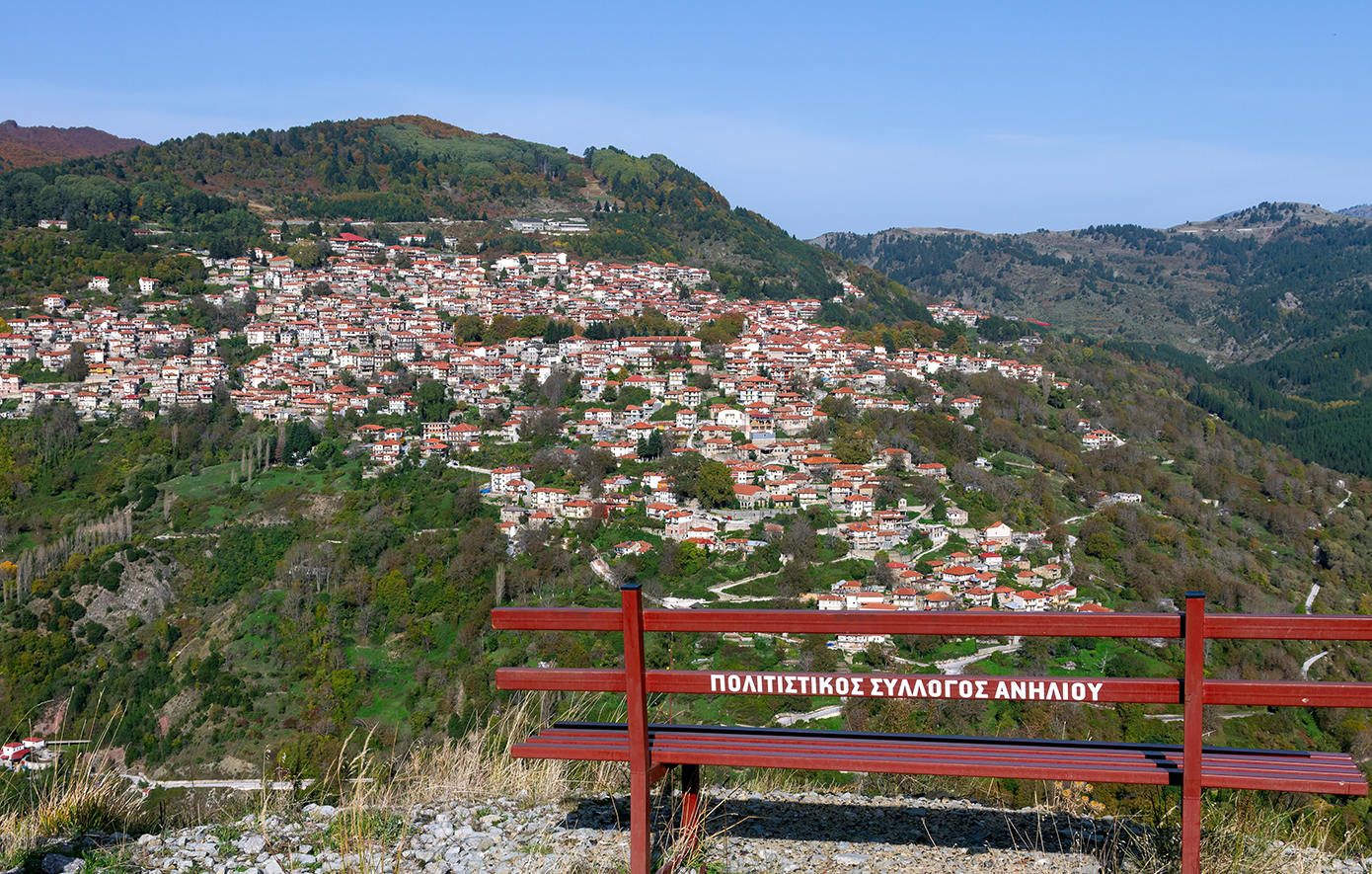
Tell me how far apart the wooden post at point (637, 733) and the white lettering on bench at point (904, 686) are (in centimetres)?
19

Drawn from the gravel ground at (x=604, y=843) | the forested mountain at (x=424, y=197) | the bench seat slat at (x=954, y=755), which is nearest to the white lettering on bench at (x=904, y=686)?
the bench seat slat at (x=954, y=755)

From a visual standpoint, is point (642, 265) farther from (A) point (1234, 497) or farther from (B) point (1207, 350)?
(B) point (1207, 350)

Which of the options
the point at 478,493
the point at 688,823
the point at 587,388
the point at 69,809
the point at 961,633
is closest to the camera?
the point at 961,633

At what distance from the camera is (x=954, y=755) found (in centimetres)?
218

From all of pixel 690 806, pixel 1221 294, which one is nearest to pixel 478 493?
pixel 690 806

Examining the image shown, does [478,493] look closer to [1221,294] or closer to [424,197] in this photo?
[424,197]

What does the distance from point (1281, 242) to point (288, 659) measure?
173 m

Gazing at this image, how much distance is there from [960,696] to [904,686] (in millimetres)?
125

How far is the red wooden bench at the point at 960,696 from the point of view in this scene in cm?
196

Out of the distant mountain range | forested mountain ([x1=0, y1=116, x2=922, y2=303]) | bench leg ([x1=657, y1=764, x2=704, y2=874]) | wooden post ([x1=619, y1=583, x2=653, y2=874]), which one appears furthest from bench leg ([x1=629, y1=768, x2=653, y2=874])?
the distant mountain range

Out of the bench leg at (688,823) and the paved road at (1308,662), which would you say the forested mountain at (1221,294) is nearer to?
the paved road at (1308,662)

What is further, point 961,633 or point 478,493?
point 478,493

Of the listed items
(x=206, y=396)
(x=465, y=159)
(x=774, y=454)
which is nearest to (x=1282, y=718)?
(x=774, y=454)

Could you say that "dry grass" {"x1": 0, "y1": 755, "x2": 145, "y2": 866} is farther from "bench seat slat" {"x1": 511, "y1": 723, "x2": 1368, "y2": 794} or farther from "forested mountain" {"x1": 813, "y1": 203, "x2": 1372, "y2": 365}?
"forested mountain" {"x1": 813, "y1": 203, "x2": 1372, "y2": 365}
